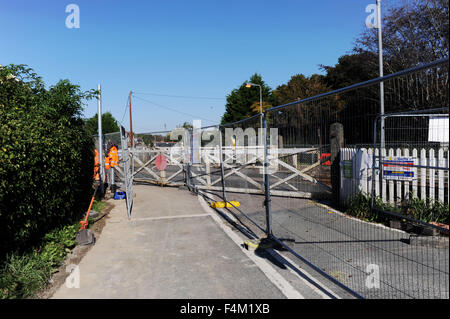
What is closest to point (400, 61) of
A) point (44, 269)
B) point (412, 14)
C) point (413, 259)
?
point (412, 14)

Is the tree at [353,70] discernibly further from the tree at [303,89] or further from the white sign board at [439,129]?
the white sign board at [439,129]

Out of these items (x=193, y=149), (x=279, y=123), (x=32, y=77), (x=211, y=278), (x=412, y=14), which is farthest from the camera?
(x=412, y=14)

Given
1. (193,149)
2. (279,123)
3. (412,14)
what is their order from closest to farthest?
1. (279,123)
2. (193,149)
3. (412,14)

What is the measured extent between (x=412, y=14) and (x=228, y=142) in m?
13.5

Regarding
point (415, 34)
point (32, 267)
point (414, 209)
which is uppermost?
point (415, 34)

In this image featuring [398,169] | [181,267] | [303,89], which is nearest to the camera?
[181,267]

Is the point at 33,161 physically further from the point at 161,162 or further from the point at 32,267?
the point at 161,162

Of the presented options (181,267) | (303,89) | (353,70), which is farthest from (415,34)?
(303,89)

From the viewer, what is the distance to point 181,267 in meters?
4.72

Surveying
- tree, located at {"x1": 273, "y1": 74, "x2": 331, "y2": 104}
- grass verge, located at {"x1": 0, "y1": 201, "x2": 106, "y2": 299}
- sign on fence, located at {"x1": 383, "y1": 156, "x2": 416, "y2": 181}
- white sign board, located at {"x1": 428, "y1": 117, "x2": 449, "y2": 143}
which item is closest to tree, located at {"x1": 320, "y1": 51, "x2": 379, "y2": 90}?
tree, located at {"x1": 273, "y1": 74, "x2": 331, "y2": 104}

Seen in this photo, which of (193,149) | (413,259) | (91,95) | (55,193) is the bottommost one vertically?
(413,259)

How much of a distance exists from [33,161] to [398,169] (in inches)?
198

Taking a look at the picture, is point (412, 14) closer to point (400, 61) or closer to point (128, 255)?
point (400, 61)

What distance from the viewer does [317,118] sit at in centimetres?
438
